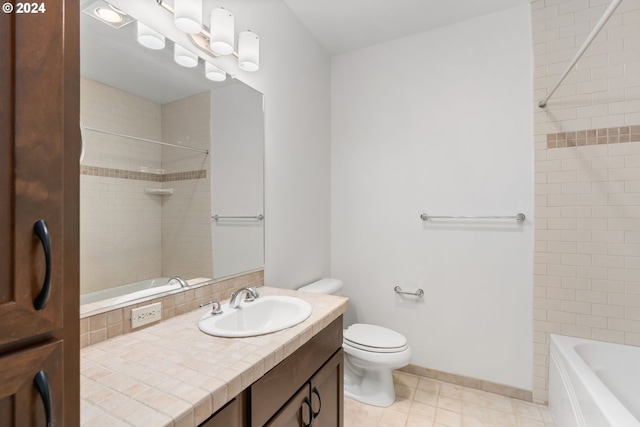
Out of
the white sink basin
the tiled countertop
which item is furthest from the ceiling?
the tiled countertop

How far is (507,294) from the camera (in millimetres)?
2051

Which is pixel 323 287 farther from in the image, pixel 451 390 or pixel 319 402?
pixel 451 390

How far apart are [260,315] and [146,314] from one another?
0.49 metres

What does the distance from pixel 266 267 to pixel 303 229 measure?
1.62 feet

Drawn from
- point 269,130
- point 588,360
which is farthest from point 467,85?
point 588,360

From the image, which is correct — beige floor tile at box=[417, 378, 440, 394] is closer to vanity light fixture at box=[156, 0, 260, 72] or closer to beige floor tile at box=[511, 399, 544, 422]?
beige floor tile at box=[511, 399, 544, 422]

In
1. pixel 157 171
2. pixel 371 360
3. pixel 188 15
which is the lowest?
pixel 371 360

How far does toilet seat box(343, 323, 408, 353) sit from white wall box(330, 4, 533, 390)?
361mm

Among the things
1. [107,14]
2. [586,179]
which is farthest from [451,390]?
[107,14]

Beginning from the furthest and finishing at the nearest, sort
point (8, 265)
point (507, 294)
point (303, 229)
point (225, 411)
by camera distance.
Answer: point (303, 229), point (507, 294), point (225, 411), point (8, 265)

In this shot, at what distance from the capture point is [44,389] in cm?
43

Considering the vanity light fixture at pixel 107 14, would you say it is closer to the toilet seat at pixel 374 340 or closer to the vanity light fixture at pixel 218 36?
the vanity light fixture at pixel 218 36

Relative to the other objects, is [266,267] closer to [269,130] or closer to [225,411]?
[269,130]

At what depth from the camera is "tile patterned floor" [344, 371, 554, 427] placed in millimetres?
1784
